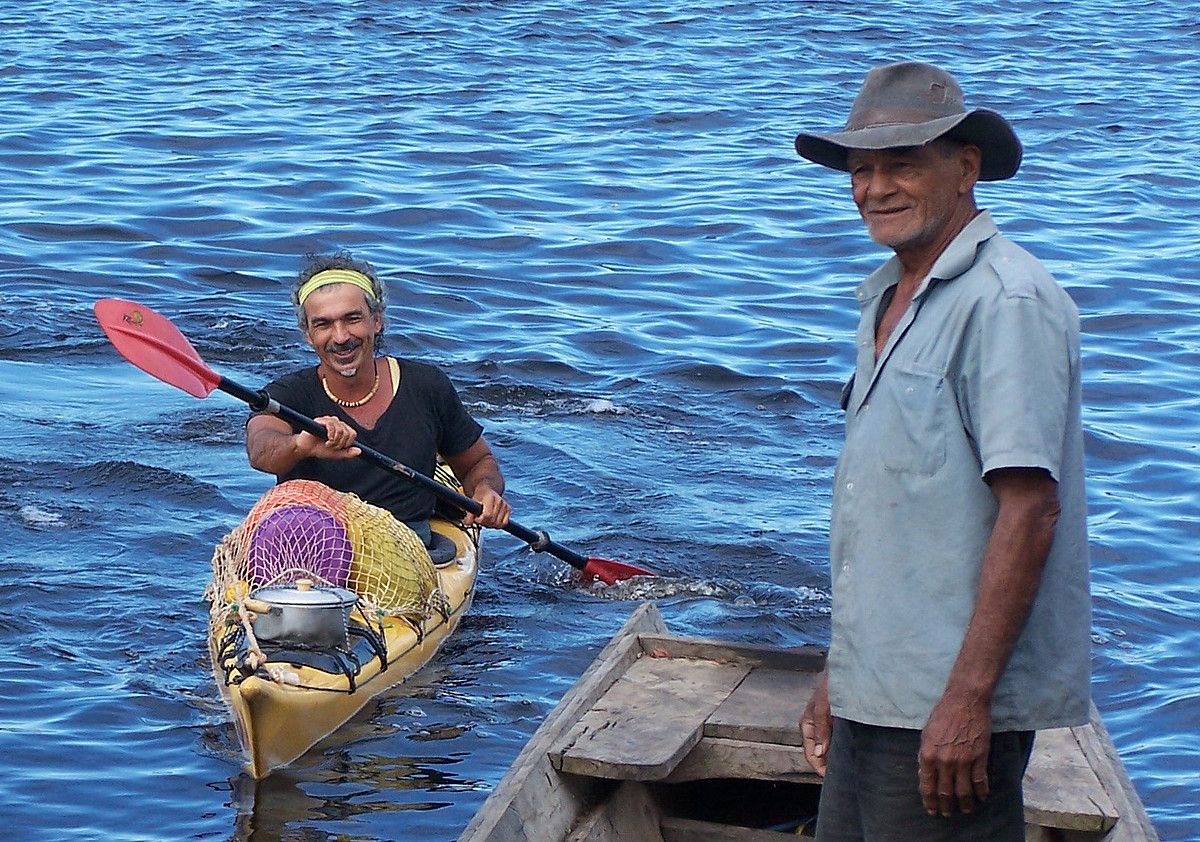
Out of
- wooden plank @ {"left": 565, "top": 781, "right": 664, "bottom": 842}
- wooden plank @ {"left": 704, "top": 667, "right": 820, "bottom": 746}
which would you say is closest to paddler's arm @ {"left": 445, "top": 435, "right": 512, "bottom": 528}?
wooden plank @ {"left": 704, "top": 667, "right": 820, "bottom": 746}

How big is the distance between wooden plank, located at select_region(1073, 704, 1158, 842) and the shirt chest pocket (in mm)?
1762

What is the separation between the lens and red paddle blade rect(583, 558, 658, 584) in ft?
26.8

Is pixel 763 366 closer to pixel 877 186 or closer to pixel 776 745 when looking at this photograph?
pixel 776 745

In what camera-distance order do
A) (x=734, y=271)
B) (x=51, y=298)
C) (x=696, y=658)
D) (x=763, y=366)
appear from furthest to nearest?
(x=734, y=271)
(x=51, y=298)
(x=763, y=366)
(x=696, y=658)

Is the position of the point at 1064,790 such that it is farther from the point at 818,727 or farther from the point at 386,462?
the point at 386,462

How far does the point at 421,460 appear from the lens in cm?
714

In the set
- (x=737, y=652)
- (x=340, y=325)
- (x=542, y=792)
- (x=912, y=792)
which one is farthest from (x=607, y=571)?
(x=912, y=792)

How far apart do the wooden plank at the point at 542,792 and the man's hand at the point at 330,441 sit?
1658mm

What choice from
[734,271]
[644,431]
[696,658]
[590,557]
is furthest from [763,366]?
[696,658]

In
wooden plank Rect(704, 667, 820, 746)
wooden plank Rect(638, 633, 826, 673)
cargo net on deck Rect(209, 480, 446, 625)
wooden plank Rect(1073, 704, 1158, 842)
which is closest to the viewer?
wooden plank Rect(1073, 704, 1158, 842)

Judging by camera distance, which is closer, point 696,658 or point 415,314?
point 696,658

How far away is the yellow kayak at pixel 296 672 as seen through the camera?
5.81m

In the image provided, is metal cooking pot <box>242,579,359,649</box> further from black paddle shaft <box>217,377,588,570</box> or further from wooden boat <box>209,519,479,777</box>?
black paddle shaft <box>217,377,588,570</box>

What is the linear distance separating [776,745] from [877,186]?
2.23m
